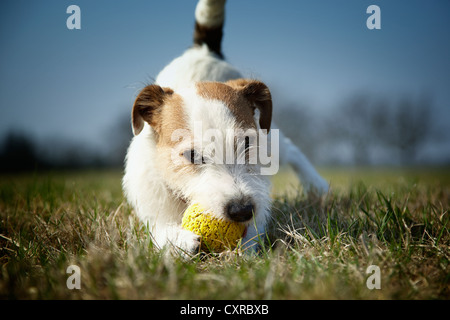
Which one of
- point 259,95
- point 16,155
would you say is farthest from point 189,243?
point 16,155

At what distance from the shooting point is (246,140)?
243 cm

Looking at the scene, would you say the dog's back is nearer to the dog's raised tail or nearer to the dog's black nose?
the dog's raised tail

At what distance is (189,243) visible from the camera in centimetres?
209

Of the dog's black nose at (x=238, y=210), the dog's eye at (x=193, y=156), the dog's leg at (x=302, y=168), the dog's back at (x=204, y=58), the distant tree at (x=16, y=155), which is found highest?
the dog's back at (x=204, y=58)

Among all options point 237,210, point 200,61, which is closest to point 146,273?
point 237,210

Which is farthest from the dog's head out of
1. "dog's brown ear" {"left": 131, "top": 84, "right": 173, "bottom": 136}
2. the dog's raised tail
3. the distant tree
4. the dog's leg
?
the distant tree

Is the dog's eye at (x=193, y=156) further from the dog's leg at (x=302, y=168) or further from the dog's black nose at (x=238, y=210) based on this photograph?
the dog's leg at (x=302, y=168)

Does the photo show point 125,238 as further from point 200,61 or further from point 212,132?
point 200,61

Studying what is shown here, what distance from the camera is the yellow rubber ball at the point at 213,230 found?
209cm

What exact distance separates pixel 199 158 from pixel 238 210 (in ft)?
1.66

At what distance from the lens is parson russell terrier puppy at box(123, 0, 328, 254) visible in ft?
7.03

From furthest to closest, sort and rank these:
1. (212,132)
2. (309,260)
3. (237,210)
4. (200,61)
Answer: (200,61) < (212,132) < (237,210) < (309,260)

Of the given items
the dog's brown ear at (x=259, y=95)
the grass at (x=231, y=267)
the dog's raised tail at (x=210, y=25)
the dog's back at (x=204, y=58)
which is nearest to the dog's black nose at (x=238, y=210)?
the grass at (x=231, y=267)
